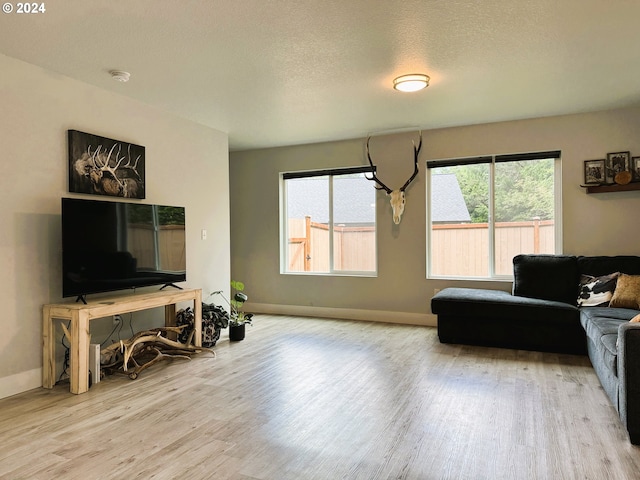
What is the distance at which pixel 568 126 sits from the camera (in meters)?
4.71

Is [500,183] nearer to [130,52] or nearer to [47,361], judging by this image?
[130,52]

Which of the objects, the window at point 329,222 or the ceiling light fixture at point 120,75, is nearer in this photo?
the ceiling light fixture at point 120,75

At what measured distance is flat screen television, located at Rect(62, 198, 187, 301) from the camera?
3205 millimetres

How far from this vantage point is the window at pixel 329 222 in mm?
5820

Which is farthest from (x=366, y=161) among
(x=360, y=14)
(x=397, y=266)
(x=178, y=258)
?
(x=360, y=14)

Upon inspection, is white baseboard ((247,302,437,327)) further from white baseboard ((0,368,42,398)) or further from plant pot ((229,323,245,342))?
white baseboard ((0,368,42,398))

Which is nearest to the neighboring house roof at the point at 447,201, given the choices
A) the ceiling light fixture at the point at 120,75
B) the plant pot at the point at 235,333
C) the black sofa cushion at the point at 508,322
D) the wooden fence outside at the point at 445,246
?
the wooden fence outside at the point at 445,246

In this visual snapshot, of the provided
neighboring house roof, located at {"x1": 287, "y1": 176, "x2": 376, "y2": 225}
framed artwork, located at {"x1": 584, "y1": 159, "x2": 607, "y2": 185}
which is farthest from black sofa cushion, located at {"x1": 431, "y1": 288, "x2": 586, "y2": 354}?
neighboring house roof, located at {"x1": 287, "y1": 176, "x2": 376, "y2": 225}

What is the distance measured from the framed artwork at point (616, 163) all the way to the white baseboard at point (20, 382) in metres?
5.84

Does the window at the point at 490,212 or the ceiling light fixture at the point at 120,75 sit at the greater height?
the ceiling light fixture at the point at 120,75

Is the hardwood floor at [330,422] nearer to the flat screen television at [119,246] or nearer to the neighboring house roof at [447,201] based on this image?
the flat screen television at [119,246]

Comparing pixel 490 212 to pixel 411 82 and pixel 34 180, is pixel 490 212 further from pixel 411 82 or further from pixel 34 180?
pixel 34 180

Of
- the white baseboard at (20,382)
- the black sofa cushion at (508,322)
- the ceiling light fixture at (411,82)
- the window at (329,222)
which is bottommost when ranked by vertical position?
the white baseboard at (20,382)

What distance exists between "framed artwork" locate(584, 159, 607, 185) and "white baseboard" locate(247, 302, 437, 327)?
239 cm
